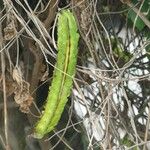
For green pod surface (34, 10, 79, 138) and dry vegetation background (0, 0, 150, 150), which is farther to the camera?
dry vegetation background (0, 0, 150, 150)

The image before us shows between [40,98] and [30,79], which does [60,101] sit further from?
[40,98]

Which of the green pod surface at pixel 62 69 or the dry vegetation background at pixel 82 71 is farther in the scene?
the dry vegetation background at pixel 82 71

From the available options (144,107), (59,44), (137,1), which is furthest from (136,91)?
(59,44)
